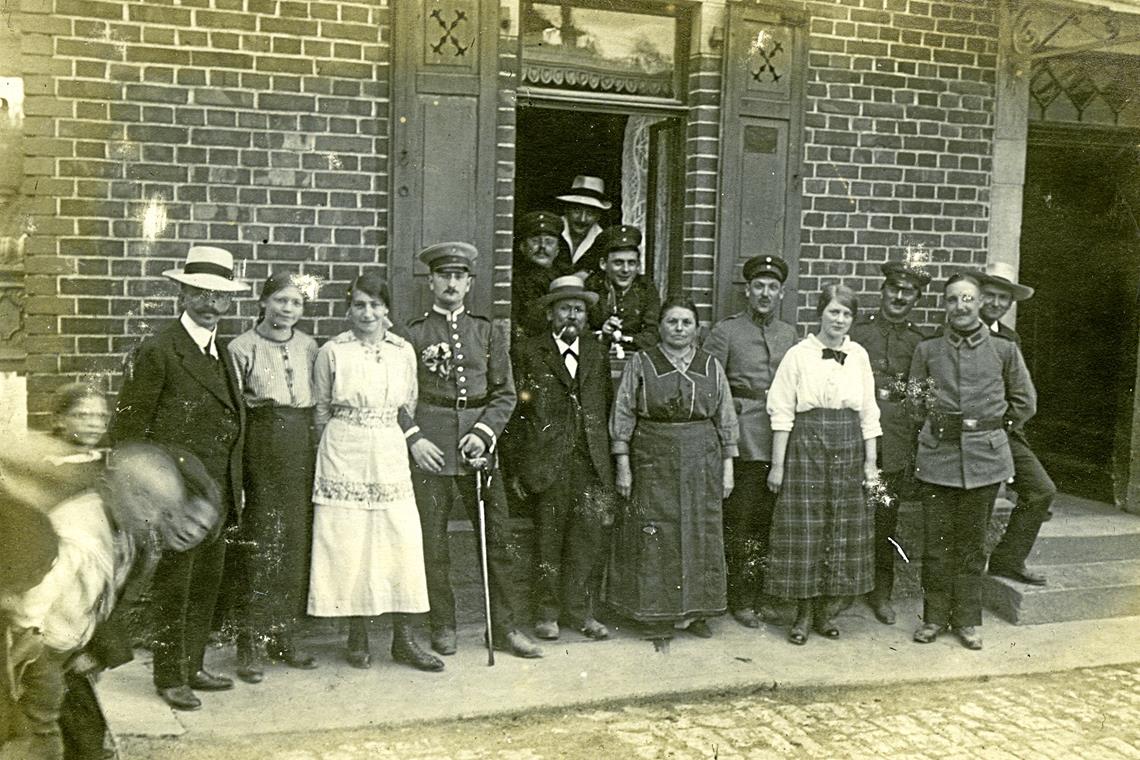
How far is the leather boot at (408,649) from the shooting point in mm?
5402

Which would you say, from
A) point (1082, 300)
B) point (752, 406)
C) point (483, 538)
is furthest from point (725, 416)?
point (1082, 300)

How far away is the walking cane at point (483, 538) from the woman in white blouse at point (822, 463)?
1.57 meters

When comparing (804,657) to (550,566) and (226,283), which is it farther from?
(226,283)

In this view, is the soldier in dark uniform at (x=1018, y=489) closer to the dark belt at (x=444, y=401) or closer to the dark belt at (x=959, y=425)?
the dark belt at (x=959, y=425)

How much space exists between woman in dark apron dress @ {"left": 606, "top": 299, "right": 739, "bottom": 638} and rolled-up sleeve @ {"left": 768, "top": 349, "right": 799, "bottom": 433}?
0.97 feet

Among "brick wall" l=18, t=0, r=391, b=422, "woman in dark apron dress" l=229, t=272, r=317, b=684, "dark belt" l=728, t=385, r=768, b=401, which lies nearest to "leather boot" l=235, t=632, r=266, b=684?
"woman in dark apron dress" l=229, t=272, r=317, b=684

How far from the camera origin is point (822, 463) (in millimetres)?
6066

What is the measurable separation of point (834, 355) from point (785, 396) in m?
0.34

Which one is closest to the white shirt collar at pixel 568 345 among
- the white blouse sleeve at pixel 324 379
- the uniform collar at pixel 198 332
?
the white blouse sleeve at pixel 324 379

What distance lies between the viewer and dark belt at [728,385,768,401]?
244 inches

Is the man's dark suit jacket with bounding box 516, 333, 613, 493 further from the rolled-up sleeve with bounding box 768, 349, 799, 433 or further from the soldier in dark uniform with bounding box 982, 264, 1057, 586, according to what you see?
the soldier in dark uniform with bounding box 982, 264, 1057, 586

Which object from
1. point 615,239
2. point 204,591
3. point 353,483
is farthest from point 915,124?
point 204,591

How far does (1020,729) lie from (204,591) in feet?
12.1

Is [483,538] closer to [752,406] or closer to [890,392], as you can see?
[752,406]
